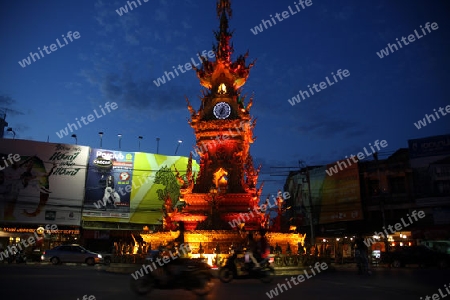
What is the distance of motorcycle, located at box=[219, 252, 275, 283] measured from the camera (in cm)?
1287

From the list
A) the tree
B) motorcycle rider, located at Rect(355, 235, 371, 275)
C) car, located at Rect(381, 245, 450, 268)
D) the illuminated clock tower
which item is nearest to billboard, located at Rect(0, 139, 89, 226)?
the tree

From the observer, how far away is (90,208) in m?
43.7

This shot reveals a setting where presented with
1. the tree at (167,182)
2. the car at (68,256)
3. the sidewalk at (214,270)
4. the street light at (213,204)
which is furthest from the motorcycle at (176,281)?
the tree at (167,182)

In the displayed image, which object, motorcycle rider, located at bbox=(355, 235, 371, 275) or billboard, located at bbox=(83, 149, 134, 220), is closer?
motorcycle rider, located at bbox=(355, 235, 371, 275)

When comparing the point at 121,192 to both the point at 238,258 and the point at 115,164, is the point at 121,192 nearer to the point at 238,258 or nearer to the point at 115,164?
the point at 115,164

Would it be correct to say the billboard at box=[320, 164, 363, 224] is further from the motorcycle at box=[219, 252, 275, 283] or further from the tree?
the motorcycle at box=[219, 252, 275, 283]

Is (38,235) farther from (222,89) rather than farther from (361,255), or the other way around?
(361,255)

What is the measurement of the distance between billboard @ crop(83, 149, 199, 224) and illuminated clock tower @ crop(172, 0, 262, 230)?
1863cm

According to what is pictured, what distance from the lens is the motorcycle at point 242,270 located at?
42.2 feet

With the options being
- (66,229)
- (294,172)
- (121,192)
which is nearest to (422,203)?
(294,172)

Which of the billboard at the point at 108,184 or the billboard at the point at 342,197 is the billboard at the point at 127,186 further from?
the billboard at the point at 342,197

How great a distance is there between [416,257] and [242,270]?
18.8 m

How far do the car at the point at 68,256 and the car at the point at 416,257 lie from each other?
73.0 feet

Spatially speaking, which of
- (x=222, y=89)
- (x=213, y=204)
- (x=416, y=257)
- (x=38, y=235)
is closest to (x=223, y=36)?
(x=222, y=89)
